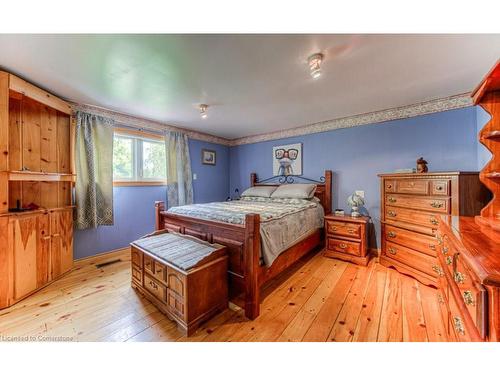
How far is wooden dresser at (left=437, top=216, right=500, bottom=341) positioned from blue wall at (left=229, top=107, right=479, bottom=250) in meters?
1.82

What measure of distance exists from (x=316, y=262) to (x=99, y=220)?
3.09 m

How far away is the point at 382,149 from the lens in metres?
2.90

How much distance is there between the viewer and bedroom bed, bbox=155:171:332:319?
5.39 ft

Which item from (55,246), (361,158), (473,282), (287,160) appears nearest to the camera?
(473,282)

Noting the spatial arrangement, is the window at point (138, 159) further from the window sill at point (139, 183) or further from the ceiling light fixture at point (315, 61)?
the ceiling light fixture at point (315, 61)

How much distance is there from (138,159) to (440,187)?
407 cm

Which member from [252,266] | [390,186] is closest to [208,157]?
[252,266]

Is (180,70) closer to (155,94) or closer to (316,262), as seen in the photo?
(155,94)

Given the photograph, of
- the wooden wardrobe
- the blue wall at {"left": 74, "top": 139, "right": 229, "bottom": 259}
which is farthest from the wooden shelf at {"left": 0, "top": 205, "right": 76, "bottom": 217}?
the blue wall at {"left": 74, "top": 139, "right": 229, "bottom": 259}

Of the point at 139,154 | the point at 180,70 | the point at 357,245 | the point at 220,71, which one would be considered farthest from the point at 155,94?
the point at 357,245

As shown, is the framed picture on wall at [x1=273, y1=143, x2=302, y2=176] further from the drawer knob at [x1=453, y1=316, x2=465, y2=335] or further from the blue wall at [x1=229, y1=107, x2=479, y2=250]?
the drawer knob at [x1=453, y1=316, x2=465, y2=335]

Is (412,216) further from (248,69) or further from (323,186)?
(248,69)

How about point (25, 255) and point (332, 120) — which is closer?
point (25, 255)
